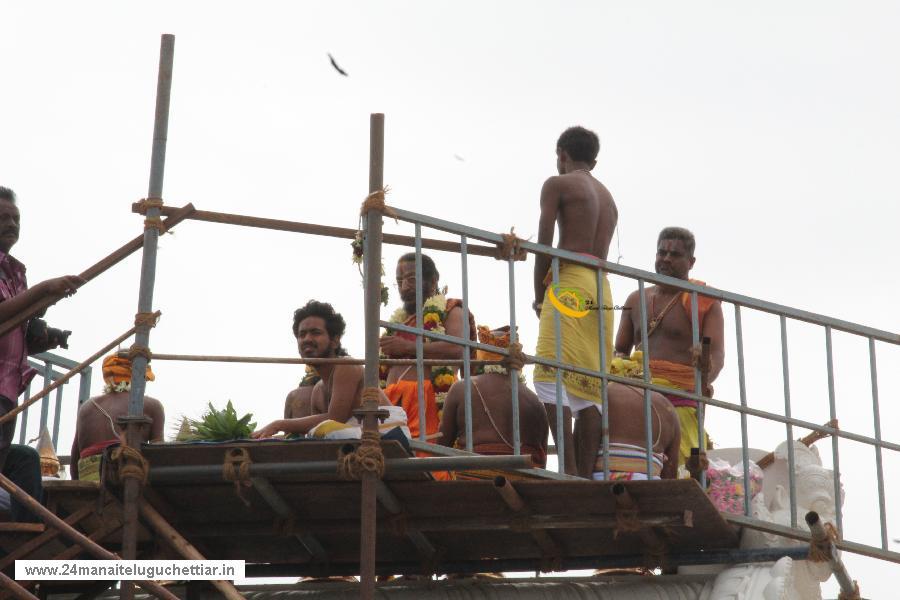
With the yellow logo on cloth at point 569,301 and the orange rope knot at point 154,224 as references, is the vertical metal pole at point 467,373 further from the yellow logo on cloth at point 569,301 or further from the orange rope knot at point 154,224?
the orange rope knot at point 154,224

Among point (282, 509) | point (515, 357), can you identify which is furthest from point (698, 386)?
point (282, 509)

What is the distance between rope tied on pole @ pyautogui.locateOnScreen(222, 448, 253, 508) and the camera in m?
8.63

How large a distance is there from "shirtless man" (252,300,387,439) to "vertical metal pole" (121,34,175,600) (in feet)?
3.71

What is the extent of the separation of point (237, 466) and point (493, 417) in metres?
1.58

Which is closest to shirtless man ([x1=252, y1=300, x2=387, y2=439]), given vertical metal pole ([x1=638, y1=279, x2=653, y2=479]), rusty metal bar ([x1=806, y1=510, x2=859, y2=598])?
vertical metal pole ([x1=638, y1=279, x2=653, y2=479])

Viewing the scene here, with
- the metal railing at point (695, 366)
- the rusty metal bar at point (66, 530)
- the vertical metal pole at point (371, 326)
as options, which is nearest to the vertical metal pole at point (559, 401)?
the metal railing at point (695, 366)

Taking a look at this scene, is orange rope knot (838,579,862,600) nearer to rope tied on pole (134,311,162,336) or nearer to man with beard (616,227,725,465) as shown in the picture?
man with beard (616,227,725,465)

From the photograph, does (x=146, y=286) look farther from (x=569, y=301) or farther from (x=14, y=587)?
(x=569, y=301)

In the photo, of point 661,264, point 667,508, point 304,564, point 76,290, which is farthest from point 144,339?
point 661,264

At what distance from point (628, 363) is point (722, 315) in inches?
29.2

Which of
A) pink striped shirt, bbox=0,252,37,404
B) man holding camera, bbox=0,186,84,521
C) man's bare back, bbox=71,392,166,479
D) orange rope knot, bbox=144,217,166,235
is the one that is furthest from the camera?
man's bare back, bbox=71,392,166,479

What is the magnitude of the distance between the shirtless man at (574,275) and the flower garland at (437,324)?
876 mm

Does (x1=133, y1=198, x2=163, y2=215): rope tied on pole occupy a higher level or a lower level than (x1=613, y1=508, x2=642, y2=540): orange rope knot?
higher

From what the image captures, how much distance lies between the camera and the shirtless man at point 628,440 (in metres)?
9.53
